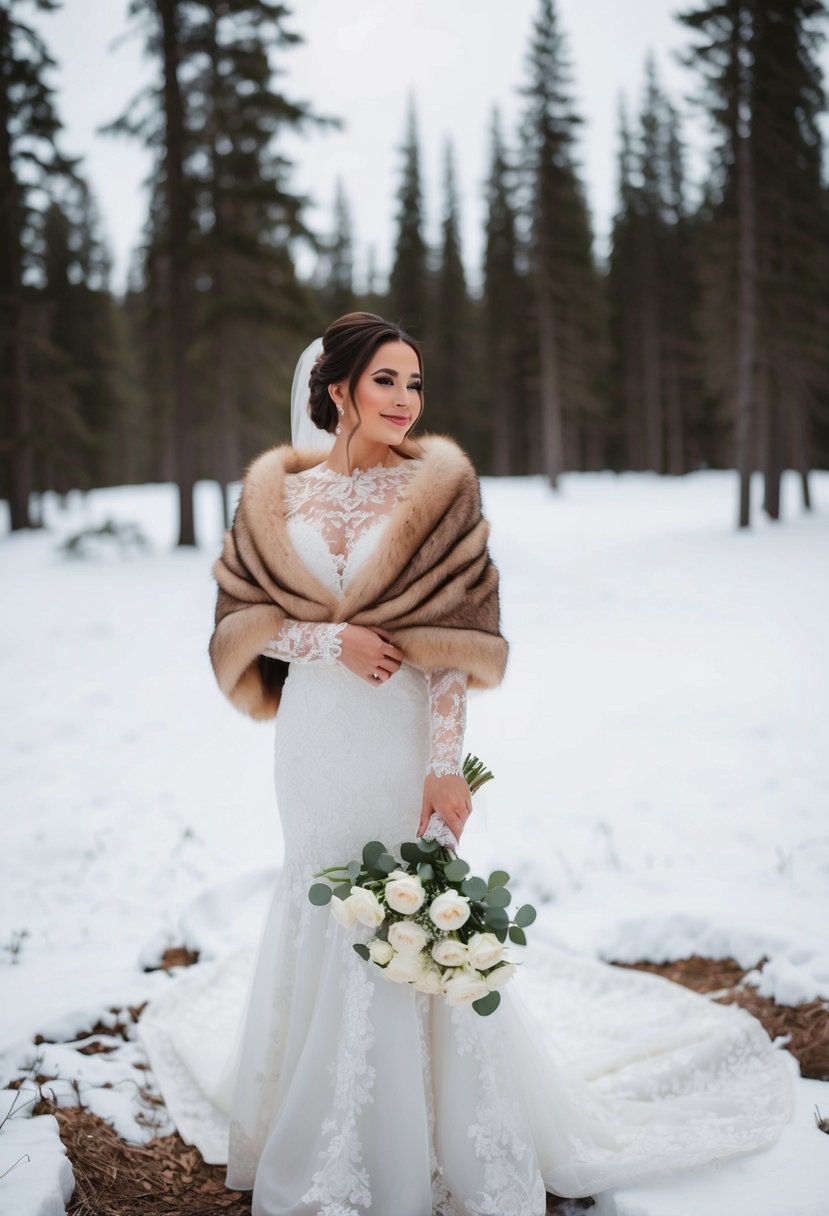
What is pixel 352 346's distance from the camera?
107 inches

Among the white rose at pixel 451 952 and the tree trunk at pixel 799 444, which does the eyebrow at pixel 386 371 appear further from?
the tree trunk at pixel 799 444

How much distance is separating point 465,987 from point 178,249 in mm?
15160

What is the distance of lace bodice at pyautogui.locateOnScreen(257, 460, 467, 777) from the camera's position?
256cm

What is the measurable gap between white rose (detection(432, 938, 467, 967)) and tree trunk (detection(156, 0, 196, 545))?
1433 cm

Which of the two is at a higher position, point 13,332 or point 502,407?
point 502,407

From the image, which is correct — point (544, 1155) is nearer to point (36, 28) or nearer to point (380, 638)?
point (380, 638)

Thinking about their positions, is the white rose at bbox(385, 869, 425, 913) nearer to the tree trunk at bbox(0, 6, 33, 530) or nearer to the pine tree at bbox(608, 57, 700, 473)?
the tree trunk at bbox(0, 6, 33, 530)

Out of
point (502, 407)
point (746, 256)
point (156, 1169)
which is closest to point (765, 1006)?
point (156, 1169)

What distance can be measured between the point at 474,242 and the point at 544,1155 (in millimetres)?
37175

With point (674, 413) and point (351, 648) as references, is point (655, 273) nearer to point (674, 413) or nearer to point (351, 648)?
point (674, 413)

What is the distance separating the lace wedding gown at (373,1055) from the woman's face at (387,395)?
6.8 inches

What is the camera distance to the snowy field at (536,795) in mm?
4020

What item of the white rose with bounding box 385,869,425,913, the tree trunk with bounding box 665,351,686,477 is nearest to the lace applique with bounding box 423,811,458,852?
the white rose with bounding box 385,869,425,913

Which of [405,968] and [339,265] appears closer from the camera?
[405,968]
